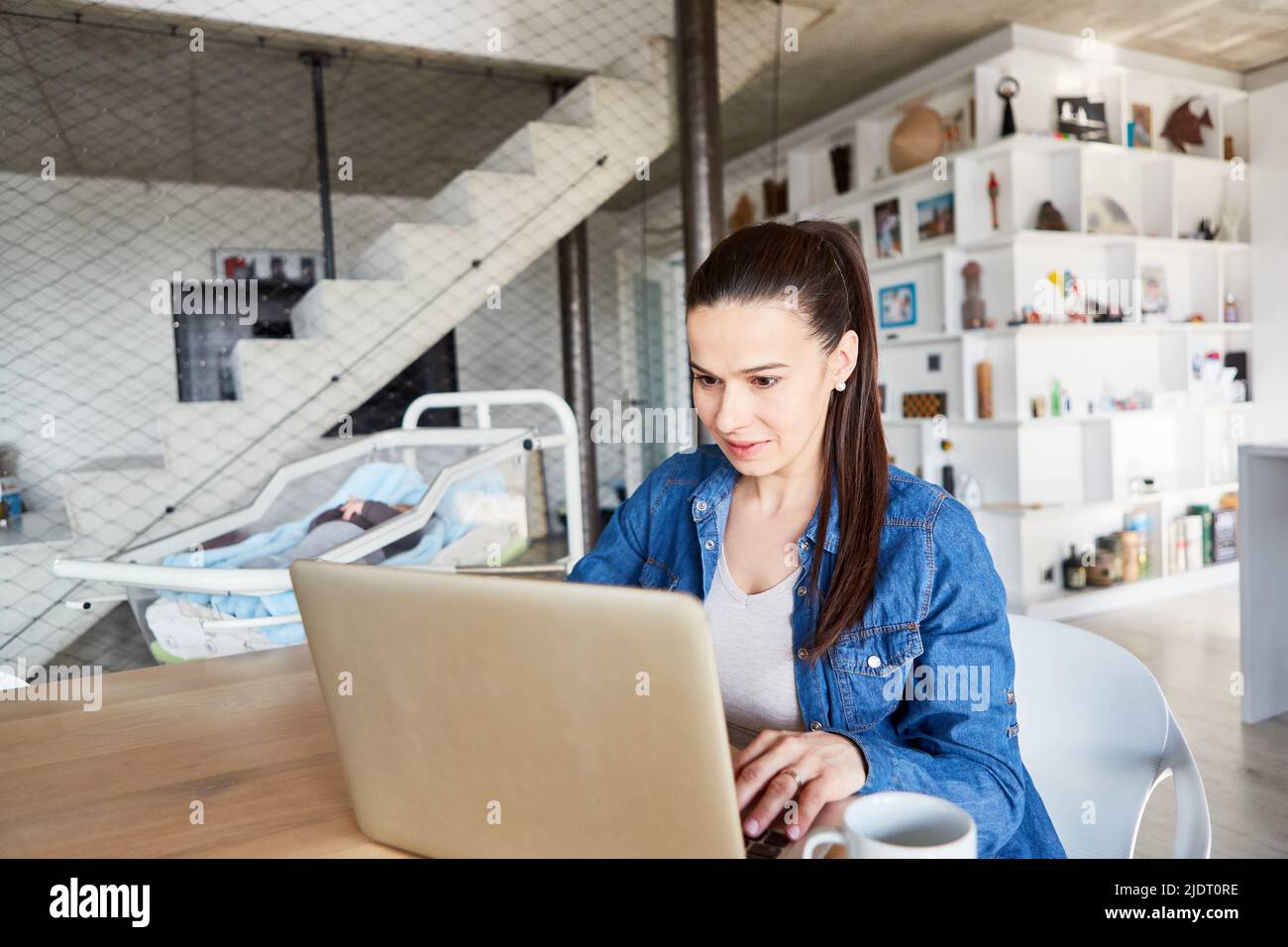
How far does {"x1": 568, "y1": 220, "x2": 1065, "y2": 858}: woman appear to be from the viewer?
0.77 metres

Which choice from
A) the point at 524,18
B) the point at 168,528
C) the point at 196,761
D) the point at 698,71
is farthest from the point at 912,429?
the point at 196,761

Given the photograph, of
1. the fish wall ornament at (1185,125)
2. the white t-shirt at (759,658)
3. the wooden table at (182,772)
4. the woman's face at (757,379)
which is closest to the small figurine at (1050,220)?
the fish wall ornament at (1185,125)

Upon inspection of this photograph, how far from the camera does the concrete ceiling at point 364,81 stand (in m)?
3.98

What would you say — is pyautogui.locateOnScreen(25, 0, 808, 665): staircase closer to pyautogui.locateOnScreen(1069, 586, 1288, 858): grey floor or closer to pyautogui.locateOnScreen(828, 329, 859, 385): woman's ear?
pyautogui.locateOnScreen(1069, 586, 1288, 858): grey floor

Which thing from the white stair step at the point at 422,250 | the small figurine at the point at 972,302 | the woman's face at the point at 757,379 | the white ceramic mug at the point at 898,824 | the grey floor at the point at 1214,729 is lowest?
the grey floor at the point at 1214,729

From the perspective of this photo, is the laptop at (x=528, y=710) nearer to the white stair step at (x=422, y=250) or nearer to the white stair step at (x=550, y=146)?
the white stair step at (x=422, y=250)

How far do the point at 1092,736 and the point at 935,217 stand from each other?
4131 millimetres

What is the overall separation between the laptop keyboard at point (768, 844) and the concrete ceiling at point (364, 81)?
3.95 meters

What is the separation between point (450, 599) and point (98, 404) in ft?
21.2

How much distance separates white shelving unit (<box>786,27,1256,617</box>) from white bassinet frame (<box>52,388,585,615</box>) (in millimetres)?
2558

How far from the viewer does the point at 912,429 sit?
4941 millimetres

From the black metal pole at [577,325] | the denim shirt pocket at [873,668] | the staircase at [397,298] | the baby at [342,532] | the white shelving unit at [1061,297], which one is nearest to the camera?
the denim shirt pocket at [873,668]

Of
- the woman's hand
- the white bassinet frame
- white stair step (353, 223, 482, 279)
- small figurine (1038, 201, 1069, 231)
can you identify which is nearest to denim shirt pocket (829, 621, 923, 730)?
the woman's hand

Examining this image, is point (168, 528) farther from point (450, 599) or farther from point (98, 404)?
point (450, 599)
